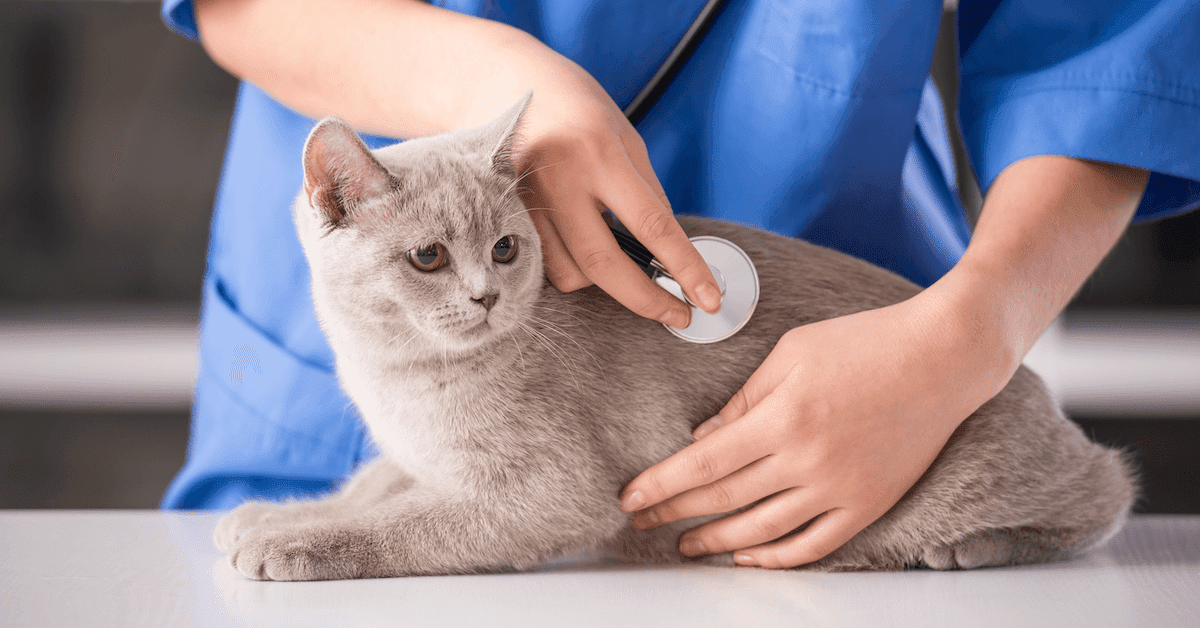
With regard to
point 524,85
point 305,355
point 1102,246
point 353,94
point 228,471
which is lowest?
point 228,471

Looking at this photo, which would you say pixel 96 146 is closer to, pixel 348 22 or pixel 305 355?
pixel 305 355

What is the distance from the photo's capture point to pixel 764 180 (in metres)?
1.16

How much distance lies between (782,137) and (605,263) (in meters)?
0.43

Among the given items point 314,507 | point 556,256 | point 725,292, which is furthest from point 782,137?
point 314,507

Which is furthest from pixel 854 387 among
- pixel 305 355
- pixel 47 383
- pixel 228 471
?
pixel 47 383

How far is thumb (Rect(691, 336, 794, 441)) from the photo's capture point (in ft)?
2.85

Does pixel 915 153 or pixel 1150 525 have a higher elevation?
pixel 915 153

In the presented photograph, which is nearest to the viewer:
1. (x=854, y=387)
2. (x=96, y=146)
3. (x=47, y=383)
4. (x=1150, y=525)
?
(x=854, y=387)

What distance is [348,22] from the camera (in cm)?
98

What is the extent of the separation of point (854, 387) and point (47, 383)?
7.17ft

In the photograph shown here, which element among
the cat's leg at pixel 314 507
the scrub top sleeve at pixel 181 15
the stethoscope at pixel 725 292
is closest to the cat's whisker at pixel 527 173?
the stethoscope at pixel 725 292

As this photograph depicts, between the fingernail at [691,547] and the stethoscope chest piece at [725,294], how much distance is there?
23 centimetres

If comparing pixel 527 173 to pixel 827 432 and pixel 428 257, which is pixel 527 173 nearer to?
pixel 428 257

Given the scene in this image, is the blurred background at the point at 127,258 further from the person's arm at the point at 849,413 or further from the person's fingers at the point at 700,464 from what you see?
the person's fingers at the point at 700,464
